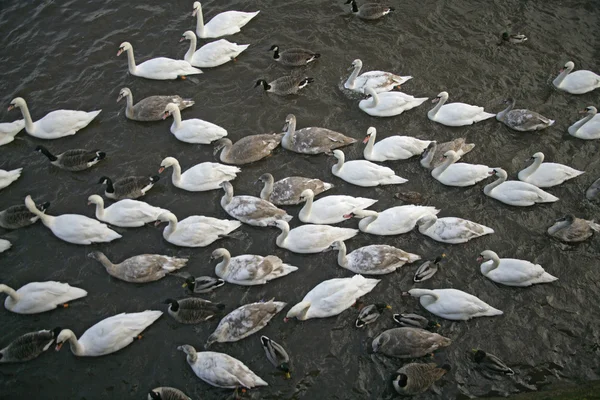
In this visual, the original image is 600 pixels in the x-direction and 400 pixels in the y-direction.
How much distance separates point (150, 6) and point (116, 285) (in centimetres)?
990

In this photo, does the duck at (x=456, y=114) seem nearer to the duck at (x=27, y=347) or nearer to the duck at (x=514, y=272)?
the duck at (x=514, y=272)

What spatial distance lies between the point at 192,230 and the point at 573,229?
8191 millimetres

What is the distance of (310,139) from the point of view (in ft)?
44.8

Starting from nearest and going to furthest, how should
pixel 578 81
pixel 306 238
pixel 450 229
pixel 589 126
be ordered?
pixel 306 238, pixel 450 229, pixel 589 126, pixel 578 81

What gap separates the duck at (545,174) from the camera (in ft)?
42.6

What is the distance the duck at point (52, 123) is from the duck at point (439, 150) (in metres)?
8.66

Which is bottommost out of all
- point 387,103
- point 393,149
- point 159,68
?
point 393,149

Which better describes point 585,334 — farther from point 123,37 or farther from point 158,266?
point 123,37

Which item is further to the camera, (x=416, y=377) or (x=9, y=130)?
(x=9, y=130)

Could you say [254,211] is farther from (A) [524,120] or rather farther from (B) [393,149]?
(A) [524,120]

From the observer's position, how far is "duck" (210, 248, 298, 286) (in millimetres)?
11117

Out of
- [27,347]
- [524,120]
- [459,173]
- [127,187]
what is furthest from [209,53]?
[27,347]

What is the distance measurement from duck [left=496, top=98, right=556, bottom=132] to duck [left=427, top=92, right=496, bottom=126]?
439 mm

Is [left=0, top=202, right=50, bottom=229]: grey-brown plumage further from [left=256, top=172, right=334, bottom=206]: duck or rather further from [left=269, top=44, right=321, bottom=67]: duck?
[left=269, top=44, right=321, bottom=67]: duck
